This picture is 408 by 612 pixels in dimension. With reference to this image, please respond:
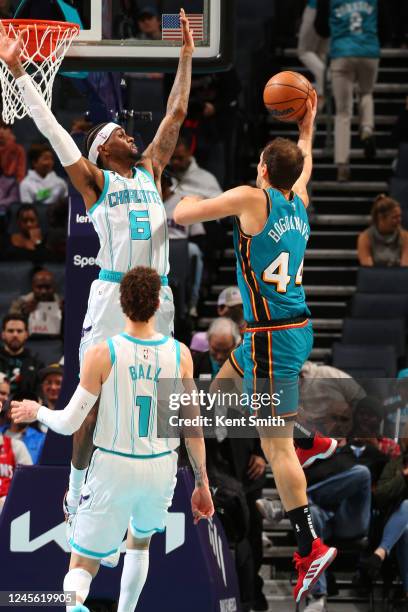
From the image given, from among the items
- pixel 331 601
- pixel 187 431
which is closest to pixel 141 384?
pixel 187 431

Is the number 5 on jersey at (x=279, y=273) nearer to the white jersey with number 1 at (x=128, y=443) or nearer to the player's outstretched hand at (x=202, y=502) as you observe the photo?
the white jersey with number 1 at (x=128, y=443)

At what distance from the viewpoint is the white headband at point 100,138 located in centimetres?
791

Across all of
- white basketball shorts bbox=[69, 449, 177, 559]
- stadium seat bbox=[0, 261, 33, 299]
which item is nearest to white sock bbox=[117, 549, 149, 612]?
white basketball shorts bbox=[69, 449, 177, 559]

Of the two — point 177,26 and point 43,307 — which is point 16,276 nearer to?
point 43,307

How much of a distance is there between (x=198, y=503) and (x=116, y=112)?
2.67 metres

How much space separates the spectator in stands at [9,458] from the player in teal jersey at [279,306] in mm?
3132

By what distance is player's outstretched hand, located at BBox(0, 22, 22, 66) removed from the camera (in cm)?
754

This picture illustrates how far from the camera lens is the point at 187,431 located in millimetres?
7328

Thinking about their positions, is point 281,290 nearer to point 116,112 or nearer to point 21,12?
point 116,112

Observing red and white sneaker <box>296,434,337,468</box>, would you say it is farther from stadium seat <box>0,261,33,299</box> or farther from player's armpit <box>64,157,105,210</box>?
stadium seat <box>0,261,33,299</box>

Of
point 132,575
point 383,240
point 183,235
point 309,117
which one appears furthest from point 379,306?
point 132,575

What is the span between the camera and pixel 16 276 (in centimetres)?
1316

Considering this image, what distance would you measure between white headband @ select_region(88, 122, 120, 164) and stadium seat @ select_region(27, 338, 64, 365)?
13.2 feet

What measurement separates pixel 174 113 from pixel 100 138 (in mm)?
507
